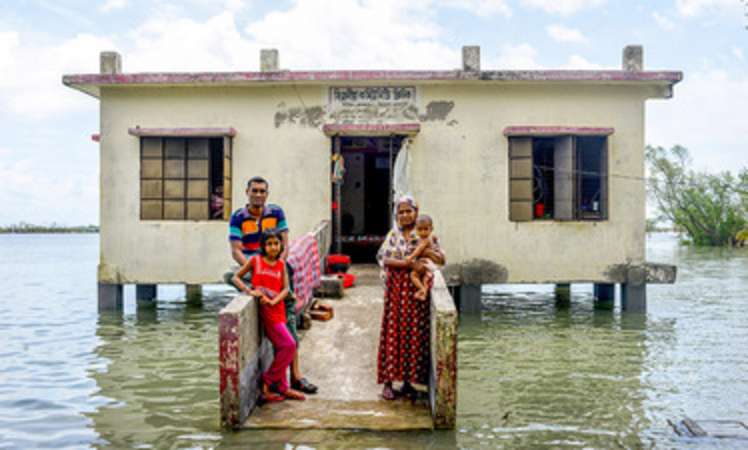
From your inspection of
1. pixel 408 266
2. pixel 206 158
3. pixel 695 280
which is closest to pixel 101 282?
pixel 206 158

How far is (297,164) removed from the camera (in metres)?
11.5

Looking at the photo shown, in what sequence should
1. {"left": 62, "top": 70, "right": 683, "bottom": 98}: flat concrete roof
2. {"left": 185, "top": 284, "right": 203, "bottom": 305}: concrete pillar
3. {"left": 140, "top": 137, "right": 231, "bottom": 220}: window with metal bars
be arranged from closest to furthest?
{"left": 62, "top": 70, "right": 683, "bottom": 98}: flat concrete roof → {"left": 140, "top": 137, "right": 231, "bottom": 220}: window with metal bars → {"left": 185, "top": 284, "right": 203, "bottom": 305}: concrete pillar

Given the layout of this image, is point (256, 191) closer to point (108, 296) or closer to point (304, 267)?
point (304, 267)

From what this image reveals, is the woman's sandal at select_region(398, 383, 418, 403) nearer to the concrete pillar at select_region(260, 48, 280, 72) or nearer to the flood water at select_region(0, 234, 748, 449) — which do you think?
the flood water at select_region(0, 234, 748, 449)

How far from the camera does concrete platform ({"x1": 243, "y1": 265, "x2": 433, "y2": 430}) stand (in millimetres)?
5324

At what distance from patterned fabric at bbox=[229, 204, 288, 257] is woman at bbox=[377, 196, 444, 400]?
95cm

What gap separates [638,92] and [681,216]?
28658 mm

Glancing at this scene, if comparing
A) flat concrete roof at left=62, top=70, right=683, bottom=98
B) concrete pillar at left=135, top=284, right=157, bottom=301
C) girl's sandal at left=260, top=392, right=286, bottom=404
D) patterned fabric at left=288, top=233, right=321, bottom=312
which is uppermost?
flat concrete roof at left=62, top=70, right=683, bottom=98

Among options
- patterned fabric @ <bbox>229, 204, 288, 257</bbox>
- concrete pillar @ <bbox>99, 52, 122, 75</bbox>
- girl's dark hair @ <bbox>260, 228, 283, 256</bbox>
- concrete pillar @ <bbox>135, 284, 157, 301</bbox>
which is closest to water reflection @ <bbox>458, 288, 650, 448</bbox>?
girl's dark hair @ <bbox>260, 228, 283, 256</bbox>

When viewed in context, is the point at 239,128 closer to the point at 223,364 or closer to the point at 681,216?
the point at 223,364

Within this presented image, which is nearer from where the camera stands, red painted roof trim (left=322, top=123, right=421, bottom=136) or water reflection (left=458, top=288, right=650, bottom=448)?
water reflection (left=458, top=288, right=650, bottom=448)

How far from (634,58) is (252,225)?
7932mm

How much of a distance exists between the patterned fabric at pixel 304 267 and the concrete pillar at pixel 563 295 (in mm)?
6880

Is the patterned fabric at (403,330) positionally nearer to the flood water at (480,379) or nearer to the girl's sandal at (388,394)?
the girl's sandal at (388,394)
